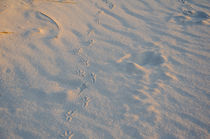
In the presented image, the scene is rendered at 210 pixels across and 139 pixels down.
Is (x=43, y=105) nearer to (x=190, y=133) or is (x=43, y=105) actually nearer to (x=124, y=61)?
(x=124, y=61)

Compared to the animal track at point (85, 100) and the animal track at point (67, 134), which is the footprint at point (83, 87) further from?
the animal track at point (67, 134)

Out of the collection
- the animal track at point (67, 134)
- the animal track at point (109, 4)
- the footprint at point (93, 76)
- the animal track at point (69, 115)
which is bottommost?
the animal track at point (67, 134)

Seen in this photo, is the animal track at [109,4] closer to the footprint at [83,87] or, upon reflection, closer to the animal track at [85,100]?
the footprint at [83,87]

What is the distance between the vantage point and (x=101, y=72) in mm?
1732

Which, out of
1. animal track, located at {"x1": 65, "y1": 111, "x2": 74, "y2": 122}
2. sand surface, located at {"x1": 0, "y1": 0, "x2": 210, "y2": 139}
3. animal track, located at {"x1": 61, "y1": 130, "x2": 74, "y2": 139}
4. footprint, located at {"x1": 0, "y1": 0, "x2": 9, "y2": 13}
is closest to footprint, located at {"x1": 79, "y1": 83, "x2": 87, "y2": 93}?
sand surface, located at {"x1": 0, "y1": 0, "x2": 210, "y2": 139}

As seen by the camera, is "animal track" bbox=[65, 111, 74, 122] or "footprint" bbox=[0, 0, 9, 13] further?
"footprint" bbox=[0, 0, 9, 13]

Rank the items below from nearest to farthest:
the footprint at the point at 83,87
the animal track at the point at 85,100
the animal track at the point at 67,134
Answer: the animal track at the point at 67,134 → the animal track at the point at 85,100 → the footprint at the point at 83,87

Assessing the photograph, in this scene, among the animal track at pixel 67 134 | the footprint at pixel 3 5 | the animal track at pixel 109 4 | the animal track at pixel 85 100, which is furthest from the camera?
the animal track at pixel 109 4

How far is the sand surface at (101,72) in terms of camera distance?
1327mm

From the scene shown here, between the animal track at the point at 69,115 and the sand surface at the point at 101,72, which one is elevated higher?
the sand surface at the point at 101,72

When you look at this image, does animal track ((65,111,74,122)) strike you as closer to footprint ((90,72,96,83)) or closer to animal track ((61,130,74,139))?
animal track ((61,130,74,139))

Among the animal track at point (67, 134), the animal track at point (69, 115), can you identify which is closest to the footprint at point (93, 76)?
the animal track at point (69, 115)

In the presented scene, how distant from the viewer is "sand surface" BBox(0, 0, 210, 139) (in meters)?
1.33

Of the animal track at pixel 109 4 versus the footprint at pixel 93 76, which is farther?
the animal track at pixel 109 4
